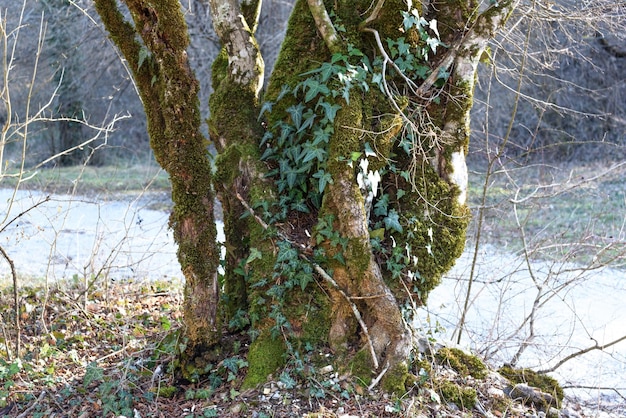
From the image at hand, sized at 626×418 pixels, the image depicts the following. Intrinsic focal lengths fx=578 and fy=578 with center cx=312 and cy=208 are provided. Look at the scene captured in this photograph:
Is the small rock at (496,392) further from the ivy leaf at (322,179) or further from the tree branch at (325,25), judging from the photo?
the tree branch at (325,25)

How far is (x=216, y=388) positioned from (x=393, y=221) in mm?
1711

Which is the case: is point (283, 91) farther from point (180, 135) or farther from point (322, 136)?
point (180, 135)

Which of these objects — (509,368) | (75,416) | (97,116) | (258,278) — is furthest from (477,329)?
(97,116)

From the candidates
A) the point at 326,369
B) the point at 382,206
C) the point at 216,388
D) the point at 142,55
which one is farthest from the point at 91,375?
the point at 382,206

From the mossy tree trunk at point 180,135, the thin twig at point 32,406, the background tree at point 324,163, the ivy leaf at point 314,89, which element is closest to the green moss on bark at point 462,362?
the background tree at point 324,163

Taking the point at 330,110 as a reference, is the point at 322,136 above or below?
below

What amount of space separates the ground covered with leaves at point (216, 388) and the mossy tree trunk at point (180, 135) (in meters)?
0.32

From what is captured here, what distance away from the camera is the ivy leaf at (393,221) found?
4.07 meters

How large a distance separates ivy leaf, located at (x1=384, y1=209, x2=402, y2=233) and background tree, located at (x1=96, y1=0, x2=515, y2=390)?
0.01 m

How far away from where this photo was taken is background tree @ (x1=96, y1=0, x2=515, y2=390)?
155 inches

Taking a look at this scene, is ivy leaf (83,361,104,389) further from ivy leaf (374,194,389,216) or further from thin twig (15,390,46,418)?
ivy leaf (374,194,389,216)

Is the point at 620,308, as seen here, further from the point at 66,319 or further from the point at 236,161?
the point at 66,319

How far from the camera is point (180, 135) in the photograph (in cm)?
404

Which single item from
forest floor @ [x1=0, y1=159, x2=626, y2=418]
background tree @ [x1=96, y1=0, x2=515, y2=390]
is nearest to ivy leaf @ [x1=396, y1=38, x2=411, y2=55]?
background tree @ [x1=96, y1=0, x2=515, y2=390]
